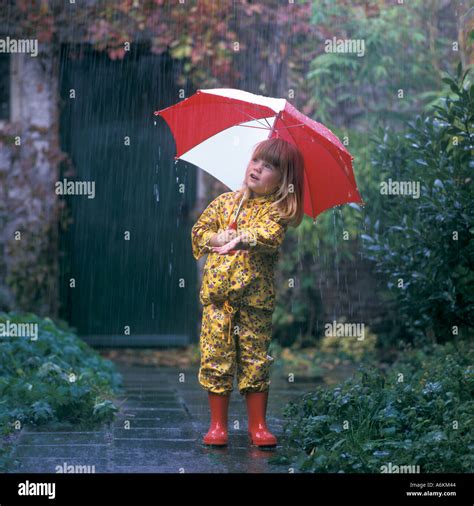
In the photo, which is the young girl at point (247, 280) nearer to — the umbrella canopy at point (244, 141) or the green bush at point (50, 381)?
the umbrella canopy at point (244, 141)

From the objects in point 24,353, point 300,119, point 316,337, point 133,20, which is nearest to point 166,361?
point 316,337

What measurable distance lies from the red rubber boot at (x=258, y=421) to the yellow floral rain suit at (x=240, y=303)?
0.15 feet

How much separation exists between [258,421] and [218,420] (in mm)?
213

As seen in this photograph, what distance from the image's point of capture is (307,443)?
475cm

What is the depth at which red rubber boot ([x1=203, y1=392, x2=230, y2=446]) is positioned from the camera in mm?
4848

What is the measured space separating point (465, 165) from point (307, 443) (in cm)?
231

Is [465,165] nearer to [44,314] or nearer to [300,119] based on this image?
[300,119]

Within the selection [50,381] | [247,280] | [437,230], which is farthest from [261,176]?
[50,381]

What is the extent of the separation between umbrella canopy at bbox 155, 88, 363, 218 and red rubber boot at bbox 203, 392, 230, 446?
1.12m

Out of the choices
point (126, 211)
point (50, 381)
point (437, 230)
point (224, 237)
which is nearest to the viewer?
point (224, 237)

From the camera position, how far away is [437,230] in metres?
6.17

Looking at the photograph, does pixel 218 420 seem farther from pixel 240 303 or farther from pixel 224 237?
pixel 224 237

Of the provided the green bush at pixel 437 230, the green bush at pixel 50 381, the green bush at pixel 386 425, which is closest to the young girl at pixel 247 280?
the green bush at pixel 386 425

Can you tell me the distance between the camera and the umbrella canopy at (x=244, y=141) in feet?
16.3
